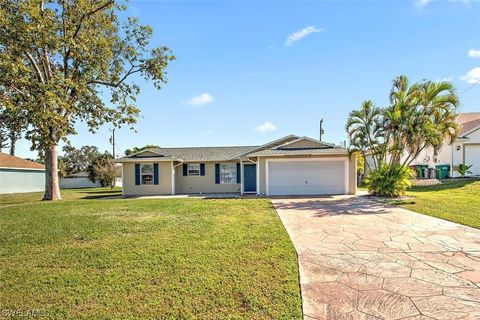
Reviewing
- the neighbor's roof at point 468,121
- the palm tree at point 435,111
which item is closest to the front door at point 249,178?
the palm tree at point 435,111

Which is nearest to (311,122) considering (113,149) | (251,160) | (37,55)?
(251,160)

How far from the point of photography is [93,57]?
15367 millimetres

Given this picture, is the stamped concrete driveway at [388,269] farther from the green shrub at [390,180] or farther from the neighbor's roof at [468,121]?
the neighbor's roof at [468,121]

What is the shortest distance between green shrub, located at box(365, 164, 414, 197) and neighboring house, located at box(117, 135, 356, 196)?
2.10 meters

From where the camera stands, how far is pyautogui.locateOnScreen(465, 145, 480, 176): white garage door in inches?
834

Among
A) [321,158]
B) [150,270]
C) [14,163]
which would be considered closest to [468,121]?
[321,158]

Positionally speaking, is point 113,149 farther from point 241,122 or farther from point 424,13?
point 424,13

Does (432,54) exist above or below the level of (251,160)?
above

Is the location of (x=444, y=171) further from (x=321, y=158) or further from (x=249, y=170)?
(x=249, y=170)

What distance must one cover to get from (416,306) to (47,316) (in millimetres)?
4527

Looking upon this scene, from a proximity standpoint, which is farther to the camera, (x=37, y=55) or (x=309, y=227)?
(x=37, y=55)

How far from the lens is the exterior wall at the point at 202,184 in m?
19.5

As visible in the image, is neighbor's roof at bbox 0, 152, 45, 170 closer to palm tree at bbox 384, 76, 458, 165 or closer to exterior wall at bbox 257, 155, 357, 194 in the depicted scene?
exterior wall at bbox 257, 155, 357, 194

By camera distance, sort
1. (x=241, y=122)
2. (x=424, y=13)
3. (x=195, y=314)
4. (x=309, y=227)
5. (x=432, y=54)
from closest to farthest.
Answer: (x=195, y=314)
(x=309, y=227)
(x=424, y=13)
(x=432, y=54)
(x=241, y=122)
